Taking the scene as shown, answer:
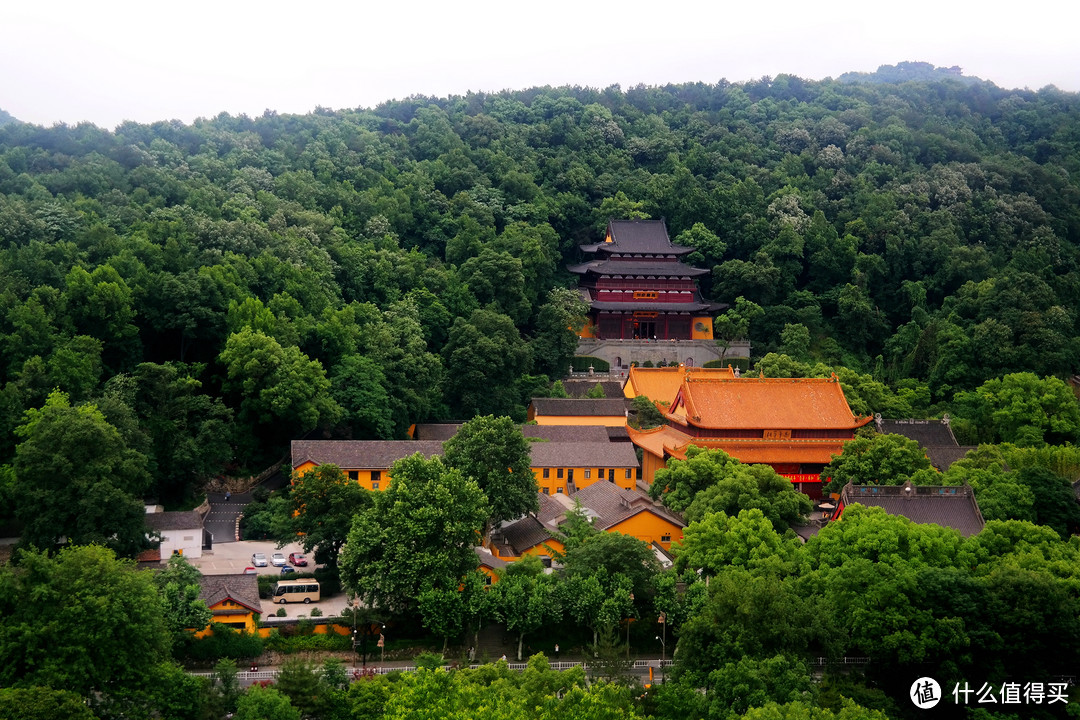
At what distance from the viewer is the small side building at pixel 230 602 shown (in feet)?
82.6

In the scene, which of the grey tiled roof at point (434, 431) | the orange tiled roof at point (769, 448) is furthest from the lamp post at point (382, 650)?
the grey tiled roof at point (434, 431)

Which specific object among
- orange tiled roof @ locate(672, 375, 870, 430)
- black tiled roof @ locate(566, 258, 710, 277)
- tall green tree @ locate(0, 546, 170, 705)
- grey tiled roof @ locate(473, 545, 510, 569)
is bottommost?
tall green tree @ locate(0, 546, 170, 705)

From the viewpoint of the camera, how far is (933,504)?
2859cm

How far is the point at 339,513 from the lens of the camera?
28.4 metres

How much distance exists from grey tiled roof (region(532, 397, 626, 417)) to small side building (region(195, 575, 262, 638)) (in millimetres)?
17619

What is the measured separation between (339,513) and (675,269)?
93.5ft

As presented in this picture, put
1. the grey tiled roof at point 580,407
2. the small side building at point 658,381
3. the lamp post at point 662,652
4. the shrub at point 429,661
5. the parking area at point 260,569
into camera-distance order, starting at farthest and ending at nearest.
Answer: the small side building at point 658,381, the grey tiled roof at point 580,407, the parking area at point 260,569, the lamp post at point 662,652, the shrub at point 429,661

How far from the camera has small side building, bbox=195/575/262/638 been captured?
82.6 feet

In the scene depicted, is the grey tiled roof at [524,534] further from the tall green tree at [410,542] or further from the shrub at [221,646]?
the shrub at [221,646]

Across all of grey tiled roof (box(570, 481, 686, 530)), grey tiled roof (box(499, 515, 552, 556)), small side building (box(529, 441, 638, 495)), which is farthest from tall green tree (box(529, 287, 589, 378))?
grey tiled roof (box(499, 515, 552, 556))

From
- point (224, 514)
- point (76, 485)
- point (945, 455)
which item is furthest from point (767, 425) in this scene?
point (76, 485)

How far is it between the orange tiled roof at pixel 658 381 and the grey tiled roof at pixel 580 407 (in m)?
2.28

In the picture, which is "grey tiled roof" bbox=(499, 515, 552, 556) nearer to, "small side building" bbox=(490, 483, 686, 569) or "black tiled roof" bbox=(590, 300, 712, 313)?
"small side building" bbox=(490, 483, 686, 569)

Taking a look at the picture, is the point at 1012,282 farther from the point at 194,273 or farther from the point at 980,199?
the point at 194,273
